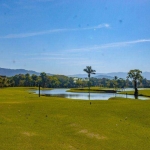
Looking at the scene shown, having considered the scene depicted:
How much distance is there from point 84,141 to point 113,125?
571cm

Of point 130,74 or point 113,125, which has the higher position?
point 130,74

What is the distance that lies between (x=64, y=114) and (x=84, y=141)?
8773 millimetres

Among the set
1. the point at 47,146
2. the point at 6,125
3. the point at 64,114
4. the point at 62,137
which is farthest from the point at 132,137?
the point at 6,125

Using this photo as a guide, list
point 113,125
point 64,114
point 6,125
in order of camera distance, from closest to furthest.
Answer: point 6,125, point 113,125, point 64,114

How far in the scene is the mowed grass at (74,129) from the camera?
15.4m

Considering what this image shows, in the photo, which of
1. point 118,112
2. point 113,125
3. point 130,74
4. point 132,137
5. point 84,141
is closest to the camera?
point 84,141

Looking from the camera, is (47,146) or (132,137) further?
(132,137)

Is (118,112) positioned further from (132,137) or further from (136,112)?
(132,137)

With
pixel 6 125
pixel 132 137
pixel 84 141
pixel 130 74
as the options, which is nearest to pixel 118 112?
pixel 132 137

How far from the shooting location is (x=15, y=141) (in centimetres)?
1538

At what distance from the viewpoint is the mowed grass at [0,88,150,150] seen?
15.4 m

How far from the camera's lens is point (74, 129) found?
63.2ft

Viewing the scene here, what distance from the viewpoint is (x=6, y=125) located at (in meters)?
19.5

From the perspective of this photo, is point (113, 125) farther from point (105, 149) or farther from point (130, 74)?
point (130, 74)
